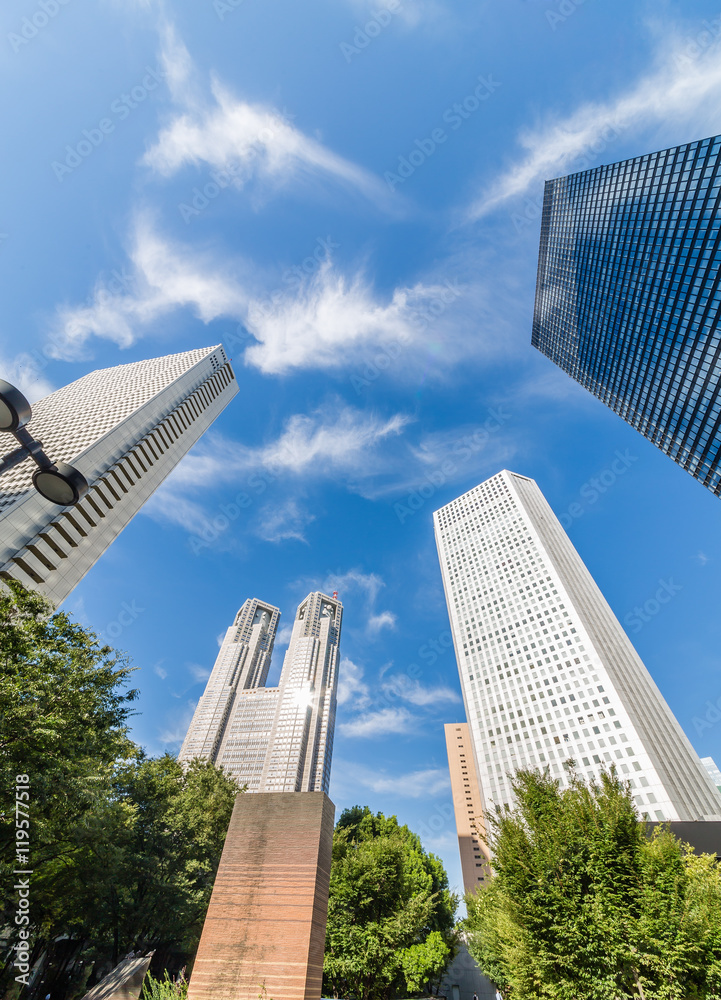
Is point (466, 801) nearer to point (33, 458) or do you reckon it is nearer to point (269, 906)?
point (269, 906)

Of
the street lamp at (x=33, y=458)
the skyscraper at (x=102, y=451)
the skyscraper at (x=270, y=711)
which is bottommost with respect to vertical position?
the street lamp at (x=33, y=458)

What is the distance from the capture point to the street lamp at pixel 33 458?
5.59 meters

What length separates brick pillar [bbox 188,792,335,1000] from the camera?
9.96 meters

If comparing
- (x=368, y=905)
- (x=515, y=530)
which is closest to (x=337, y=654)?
(x=515, y=530)

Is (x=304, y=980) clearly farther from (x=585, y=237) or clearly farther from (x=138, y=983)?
(x=585, y=237)

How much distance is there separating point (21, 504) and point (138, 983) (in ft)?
102

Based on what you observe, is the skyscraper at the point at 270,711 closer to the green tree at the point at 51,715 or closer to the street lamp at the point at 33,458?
the green tree at the point at 51,715

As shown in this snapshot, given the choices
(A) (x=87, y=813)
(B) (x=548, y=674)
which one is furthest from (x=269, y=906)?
(B) (x=548, y=674)

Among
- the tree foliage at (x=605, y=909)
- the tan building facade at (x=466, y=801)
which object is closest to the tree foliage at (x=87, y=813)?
the tree foliage at (x=605, y=909)

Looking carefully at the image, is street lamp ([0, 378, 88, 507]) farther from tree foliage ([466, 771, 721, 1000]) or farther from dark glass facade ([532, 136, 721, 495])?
dark glass facade ([532, 136, 721, 495])

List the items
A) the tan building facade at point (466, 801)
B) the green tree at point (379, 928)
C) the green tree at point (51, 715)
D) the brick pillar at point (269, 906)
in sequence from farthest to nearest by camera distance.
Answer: the tan building facade at point (466, 801)
the green tree at point (379, 928)
the green tree at point (51, 715)
the brick pillar at point (269, 906)

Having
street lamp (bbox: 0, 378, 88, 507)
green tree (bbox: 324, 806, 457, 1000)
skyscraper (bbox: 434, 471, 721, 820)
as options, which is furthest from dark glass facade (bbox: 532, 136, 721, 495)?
street lamp (bbox: 0, 378, 88, 507)

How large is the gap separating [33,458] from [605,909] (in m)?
19.4

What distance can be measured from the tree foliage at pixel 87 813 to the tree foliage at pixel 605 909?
16.8 meters
